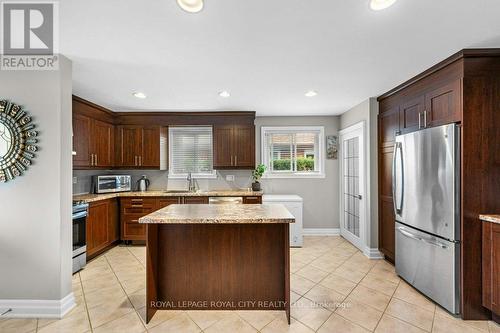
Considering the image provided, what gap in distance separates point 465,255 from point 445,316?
23.6 inches

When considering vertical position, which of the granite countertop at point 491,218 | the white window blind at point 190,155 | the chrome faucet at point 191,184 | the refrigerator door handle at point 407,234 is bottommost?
the refrigerator door handle at point 407,234

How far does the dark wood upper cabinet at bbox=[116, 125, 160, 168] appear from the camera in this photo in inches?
179

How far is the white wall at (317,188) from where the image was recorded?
4.88 metres

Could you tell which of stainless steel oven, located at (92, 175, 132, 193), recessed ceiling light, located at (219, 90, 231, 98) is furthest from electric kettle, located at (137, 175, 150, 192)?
recessed ceiling light, located at (219, 90, 231, 98)

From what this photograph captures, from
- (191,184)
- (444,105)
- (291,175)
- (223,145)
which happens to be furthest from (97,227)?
(444,105)

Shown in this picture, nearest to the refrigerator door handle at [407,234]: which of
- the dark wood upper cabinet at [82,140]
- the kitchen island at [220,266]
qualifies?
the kitchen island at [220,266]

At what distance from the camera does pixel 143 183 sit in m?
4.75

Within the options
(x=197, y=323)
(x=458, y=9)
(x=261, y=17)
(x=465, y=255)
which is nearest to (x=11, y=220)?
(x=197, y=323)

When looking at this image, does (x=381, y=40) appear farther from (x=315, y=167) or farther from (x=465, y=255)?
(x=315, y=167)

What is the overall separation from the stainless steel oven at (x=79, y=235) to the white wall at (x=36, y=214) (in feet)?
2.93

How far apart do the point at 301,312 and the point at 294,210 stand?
6.96ft

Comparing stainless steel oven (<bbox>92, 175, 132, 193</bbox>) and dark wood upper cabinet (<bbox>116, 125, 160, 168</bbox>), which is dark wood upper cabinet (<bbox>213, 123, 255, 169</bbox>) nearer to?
dark wood upper cabinet (<bbox>116, 125, 160, 168</bbox>)

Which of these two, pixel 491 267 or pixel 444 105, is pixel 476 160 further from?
pixel 491 267

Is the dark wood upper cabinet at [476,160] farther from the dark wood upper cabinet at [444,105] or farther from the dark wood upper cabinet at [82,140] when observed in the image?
the dark wood upper cabinet at [82,140]
